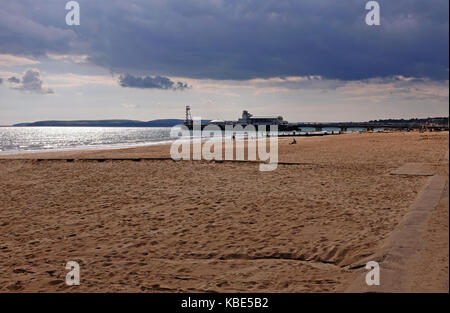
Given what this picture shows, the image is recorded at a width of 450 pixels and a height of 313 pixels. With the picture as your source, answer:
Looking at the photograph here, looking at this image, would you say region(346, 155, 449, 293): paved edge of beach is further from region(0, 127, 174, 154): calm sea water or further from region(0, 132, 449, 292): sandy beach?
region(0, 127, 174, 154): calm sea water

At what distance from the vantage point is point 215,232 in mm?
6742

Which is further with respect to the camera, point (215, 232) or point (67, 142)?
point (67, 142)

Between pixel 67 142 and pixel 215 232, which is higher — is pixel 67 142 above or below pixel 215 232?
above

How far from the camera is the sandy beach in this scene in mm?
4488

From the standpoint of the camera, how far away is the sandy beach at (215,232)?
4488 mm

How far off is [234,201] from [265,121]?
133 m

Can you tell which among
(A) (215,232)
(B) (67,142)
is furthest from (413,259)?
(B) (67,142)

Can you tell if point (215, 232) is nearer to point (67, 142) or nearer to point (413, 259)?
point (413, 259)

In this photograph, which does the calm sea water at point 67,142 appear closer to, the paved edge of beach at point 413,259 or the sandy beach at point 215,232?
the sandy beach at point 215,232

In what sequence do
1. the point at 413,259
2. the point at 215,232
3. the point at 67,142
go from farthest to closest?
the point at 67,142 → the point at 215,232 → the point at 413,259
